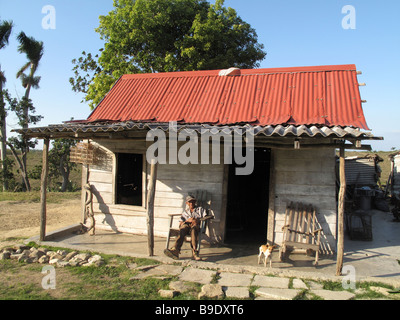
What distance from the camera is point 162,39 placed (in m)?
15.2

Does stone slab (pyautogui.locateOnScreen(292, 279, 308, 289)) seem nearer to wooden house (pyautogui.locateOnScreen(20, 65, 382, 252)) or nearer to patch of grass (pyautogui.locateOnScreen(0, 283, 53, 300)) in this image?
wooden house (pyautogui.locateOnScreen(20, 65, 382, 252))

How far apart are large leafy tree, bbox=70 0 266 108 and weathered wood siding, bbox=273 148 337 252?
9179 millimetres

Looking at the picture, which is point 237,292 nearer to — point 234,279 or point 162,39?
point 234,279

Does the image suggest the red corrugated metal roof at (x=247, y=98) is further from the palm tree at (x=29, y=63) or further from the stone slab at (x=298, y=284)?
the palm tree at (x=29, y=63)

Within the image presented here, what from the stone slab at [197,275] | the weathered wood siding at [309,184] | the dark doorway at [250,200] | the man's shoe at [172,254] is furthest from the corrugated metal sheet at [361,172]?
the stone slab at [197,275]

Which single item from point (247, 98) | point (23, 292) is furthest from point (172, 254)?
point (247, 98)

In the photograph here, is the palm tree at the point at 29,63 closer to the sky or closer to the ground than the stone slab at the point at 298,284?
closer to the sky

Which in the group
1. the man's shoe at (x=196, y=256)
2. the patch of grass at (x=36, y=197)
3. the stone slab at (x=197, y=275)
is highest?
the patch of grass at (x=36, y=197)

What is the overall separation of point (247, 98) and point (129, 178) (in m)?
3.86

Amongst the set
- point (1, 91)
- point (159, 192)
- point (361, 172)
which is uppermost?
point (1, 91)

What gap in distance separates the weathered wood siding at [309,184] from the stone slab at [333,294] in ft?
6.54

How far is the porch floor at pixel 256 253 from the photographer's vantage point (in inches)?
213

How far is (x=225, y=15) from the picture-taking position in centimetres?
1672
